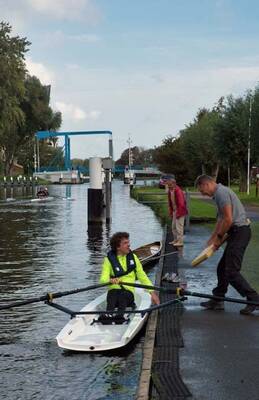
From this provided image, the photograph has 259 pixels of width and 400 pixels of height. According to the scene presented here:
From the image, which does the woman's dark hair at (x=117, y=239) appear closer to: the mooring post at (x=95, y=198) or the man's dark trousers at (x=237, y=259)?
the man's dark trousers at (x=237, y=259)

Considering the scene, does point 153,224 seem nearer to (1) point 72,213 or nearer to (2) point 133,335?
(1) point 72,213

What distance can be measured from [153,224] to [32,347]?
18.9m

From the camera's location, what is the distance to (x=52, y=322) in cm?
989

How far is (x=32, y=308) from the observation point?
36.0 ft

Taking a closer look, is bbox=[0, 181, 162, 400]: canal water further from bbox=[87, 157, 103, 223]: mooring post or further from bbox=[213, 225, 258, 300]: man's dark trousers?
bbox=[87, 157, 103, 223]: mooring post

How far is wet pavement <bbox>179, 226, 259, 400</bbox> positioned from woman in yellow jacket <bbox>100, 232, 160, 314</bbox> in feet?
2.79

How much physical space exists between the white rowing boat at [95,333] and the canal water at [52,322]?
0.17 meters

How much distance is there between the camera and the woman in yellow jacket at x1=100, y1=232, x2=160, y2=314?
8.68 meters

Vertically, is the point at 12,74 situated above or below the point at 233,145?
above

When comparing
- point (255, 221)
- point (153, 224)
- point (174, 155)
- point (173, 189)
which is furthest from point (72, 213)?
point (174, 155)

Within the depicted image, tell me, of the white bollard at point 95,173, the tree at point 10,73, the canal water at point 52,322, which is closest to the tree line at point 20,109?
the tree at point 10,73

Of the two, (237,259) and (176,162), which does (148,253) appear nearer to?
(237,259)

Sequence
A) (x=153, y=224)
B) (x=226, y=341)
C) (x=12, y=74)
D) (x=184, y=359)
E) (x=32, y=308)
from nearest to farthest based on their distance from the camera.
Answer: (x=184, y=359), (x=226, y=341), (x=32, y=308), (x=153, y=224), (x=12, y=74)

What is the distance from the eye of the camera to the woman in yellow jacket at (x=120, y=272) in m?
8.68
